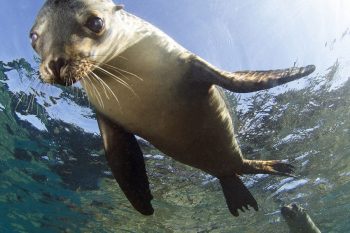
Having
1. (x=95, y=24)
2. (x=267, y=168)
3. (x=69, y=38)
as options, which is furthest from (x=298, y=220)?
(x=69, y=38)

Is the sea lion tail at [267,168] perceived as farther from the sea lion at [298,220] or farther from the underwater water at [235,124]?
the sea lion at [298,220]

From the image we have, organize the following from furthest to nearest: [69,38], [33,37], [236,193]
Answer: [236,193], [33,37], [69,38]

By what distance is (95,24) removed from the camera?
9.53ft

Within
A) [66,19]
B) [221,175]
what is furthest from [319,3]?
[66,19]

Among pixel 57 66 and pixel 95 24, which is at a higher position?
pixel 95 24

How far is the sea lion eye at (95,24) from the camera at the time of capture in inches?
113

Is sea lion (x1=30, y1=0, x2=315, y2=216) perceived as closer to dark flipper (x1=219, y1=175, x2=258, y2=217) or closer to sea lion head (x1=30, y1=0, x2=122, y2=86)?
sea lion head (x1=30, y1=0, x2=122, y2=86)

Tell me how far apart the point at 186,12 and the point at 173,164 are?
6010 mm

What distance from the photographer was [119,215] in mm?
17297

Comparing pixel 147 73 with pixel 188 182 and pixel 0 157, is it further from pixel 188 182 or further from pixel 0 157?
pixel 0 157

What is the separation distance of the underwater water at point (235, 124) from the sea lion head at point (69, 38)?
0.47 metres

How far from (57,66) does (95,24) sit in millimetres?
554

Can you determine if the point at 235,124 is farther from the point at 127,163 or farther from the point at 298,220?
the point at 127,163

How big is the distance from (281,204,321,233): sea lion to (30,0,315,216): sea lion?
6397 millimetres
